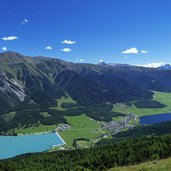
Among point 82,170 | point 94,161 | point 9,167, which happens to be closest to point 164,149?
point 94,161

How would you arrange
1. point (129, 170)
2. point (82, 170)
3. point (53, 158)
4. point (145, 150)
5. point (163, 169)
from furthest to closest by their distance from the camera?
point (53, 158), point (145, 150), point (82, 170), point (129, 170), point (163, 169)

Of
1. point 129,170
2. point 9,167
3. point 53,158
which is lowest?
point 53,158

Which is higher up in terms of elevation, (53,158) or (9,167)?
(9,167)

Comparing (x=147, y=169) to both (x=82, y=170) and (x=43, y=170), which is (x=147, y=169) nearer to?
(x=82, y=170)

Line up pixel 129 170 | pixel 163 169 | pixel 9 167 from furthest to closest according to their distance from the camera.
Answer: pixel 9 167 < pixel 129 170 < pixel 163 169

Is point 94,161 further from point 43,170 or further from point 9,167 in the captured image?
point 9,167

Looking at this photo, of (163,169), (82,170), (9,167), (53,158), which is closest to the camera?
(163,169)

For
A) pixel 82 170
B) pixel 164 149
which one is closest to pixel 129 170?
pixel 82 170

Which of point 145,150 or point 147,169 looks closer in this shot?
point 147,169

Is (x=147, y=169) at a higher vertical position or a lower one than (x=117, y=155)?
higher
